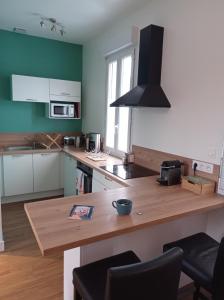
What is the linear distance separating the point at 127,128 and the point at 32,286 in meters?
2.08

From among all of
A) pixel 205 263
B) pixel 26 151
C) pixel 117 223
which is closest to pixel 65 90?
pixel 26 151

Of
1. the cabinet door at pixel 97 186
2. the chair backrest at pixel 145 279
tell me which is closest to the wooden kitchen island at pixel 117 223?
the chair backrest at pixel 145 279

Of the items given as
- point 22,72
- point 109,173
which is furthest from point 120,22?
point 109,173

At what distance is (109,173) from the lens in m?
2.47

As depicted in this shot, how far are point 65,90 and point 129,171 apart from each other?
84.0 inches

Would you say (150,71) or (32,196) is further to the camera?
(32,196)

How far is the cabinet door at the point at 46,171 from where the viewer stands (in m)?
3.72

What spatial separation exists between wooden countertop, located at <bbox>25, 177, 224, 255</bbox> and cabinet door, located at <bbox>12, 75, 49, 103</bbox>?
100 inches

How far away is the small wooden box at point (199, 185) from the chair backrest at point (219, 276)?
0.72 m

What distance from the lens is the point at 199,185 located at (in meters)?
1.84

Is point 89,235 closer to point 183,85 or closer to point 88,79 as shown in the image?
point 183,85

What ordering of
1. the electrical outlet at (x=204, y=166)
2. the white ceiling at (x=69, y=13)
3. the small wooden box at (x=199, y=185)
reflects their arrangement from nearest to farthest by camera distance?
the small wooden box at (x=199, y=185)
the electrical outlet at (x=204, y=166)
the white ceiling at (x=69, y=13)

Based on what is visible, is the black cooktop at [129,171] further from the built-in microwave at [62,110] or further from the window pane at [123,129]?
the built-in microwave at [62,110]

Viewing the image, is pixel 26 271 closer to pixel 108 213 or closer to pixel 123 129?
pixel 108 213
